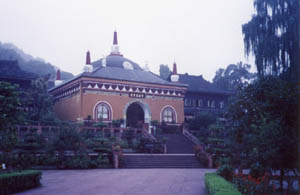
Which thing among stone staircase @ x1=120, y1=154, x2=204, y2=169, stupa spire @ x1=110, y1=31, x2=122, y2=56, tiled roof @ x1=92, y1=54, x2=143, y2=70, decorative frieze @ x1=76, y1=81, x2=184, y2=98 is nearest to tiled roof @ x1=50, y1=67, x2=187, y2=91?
decorative frieze @ x1=76, y1=81, x2=184, y2=98

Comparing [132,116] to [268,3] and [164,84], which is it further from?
[268,3]

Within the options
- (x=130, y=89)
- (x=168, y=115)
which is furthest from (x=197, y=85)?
(x=130, y=89)

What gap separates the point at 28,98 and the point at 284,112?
949 inches

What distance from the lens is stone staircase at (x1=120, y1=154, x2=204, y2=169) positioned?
2173cm

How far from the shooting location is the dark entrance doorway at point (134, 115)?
114 ft

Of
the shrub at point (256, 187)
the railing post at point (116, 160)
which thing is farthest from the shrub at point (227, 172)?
A: the railing post at point (116, 160)

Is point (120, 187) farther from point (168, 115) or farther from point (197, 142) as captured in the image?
point (168, 115)

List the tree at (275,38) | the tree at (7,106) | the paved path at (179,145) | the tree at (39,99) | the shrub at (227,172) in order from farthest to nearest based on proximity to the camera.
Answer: the tree at (39,99) < the paved path at (179,145) < the tree at (275,38) < the shrub at (227,172) < the tree at (7,106)

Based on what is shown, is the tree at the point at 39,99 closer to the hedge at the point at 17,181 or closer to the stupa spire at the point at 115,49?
the stupa spire at the point at 115,49

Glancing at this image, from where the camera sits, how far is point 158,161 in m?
22.5

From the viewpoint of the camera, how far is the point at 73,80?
32781 mm

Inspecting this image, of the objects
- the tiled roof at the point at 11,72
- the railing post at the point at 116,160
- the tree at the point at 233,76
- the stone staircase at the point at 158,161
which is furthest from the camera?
the tree at the point at 233,76

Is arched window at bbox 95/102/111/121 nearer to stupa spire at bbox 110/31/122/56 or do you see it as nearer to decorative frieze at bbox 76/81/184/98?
decorative frieze at bbox 76/81/184/98

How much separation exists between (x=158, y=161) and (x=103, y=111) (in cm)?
1140
